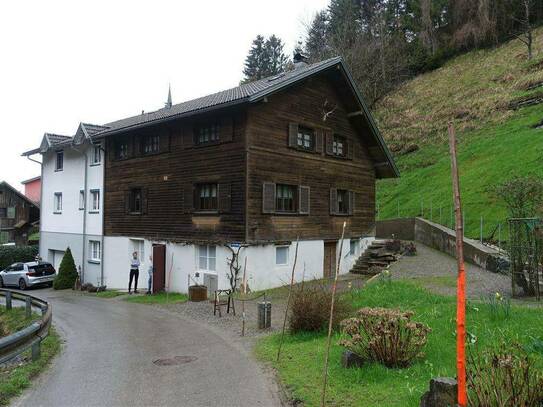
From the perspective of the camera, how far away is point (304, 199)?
20.9 meters

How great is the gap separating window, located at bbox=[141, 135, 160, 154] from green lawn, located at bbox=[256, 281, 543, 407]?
14.3 m

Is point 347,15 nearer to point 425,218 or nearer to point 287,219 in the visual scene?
point 425,218

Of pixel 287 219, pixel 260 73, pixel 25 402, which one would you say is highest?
pixel 260 73

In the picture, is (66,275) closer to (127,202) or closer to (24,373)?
(127,202)

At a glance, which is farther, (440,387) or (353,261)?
(353,261)

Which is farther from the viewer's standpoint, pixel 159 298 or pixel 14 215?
pixel 14 215

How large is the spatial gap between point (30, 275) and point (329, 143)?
18613 millimetres

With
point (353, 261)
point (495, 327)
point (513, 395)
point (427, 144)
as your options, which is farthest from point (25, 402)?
point (427, 144)

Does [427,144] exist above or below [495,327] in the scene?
above

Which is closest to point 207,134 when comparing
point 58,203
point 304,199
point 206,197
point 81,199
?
point 206,197

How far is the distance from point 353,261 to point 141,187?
36.8 feet

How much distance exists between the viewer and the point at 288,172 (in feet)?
66.3

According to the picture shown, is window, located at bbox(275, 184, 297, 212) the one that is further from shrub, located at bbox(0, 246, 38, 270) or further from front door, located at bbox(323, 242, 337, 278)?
shrub, located at bbox(0, 246, 38, 270)

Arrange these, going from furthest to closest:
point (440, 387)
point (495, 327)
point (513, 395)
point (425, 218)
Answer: point (425, 218)
point (495, 327)
point (440, 387)
point (513, 395)
